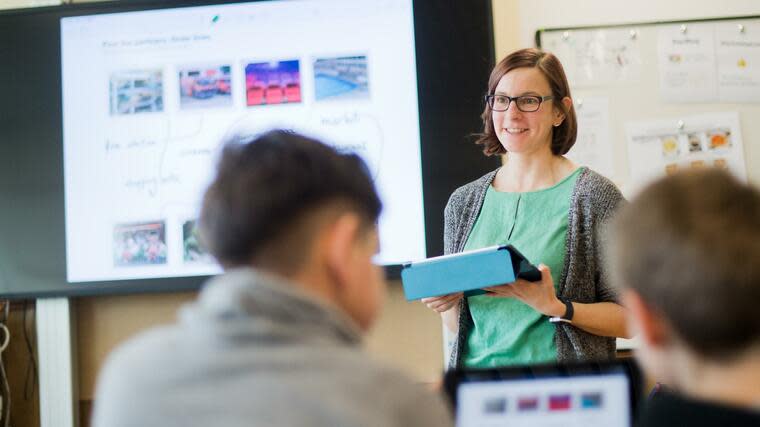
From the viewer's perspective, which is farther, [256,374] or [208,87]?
[208,87]

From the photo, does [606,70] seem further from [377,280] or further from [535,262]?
[377,280]

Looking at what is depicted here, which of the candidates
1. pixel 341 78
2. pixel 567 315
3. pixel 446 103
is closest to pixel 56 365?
pixel 341 78

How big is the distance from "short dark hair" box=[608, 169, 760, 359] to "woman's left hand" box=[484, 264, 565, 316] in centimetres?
78

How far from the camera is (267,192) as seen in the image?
30.5 inches

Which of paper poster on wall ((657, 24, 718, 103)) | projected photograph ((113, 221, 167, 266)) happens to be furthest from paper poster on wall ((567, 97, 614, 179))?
projected photograph ((113, 221, 167, 266))

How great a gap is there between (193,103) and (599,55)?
1.43 meters

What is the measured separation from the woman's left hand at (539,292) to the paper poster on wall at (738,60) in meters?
1.53

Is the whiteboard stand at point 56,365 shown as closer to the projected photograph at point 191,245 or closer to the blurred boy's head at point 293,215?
the projected photograph at point 191,245

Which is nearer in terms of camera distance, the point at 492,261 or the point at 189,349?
the point at 189,349

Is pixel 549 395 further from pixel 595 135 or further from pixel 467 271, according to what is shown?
pixel 595 135

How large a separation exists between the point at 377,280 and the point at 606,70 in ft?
7.04

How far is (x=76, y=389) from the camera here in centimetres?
291

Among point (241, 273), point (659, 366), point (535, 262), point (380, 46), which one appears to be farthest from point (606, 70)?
point (241, 273)

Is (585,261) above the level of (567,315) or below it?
above
